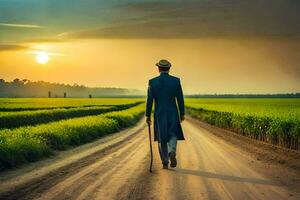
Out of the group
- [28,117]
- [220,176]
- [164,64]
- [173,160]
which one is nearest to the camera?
[220,176]

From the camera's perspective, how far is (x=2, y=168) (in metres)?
14.9

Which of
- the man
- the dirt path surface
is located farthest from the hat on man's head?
the dirt path surface

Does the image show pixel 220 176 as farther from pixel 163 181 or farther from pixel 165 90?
pixel 165 90

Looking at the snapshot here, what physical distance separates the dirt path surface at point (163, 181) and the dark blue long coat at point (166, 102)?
1.06 meters

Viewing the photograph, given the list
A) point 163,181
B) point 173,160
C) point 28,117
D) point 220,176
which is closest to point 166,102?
point 173,160

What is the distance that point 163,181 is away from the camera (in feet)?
37.3

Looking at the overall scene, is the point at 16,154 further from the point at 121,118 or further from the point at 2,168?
the point at 121,118

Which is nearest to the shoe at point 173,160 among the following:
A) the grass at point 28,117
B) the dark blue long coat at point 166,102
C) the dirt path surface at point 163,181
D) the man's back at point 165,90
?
the dirt path surface at point 163,181

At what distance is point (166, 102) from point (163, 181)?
3.27m

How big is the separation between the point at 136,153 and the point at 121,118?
92.0 feet

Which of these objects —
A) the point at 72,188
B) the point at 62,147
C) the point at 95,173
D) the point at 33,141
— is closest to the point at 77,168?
the point at 95,173

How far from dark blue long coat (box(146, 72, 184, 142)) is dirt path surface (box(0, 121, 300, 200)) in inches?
41.5

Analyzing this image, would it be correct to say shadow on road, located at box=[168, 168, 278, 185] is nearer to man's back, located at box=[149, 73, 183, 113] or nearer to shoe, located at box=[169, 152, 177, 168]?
shoe, located at box=[169, 152, 177, 168]

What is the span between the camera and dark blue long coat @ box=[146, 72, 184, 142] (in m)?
14.1
